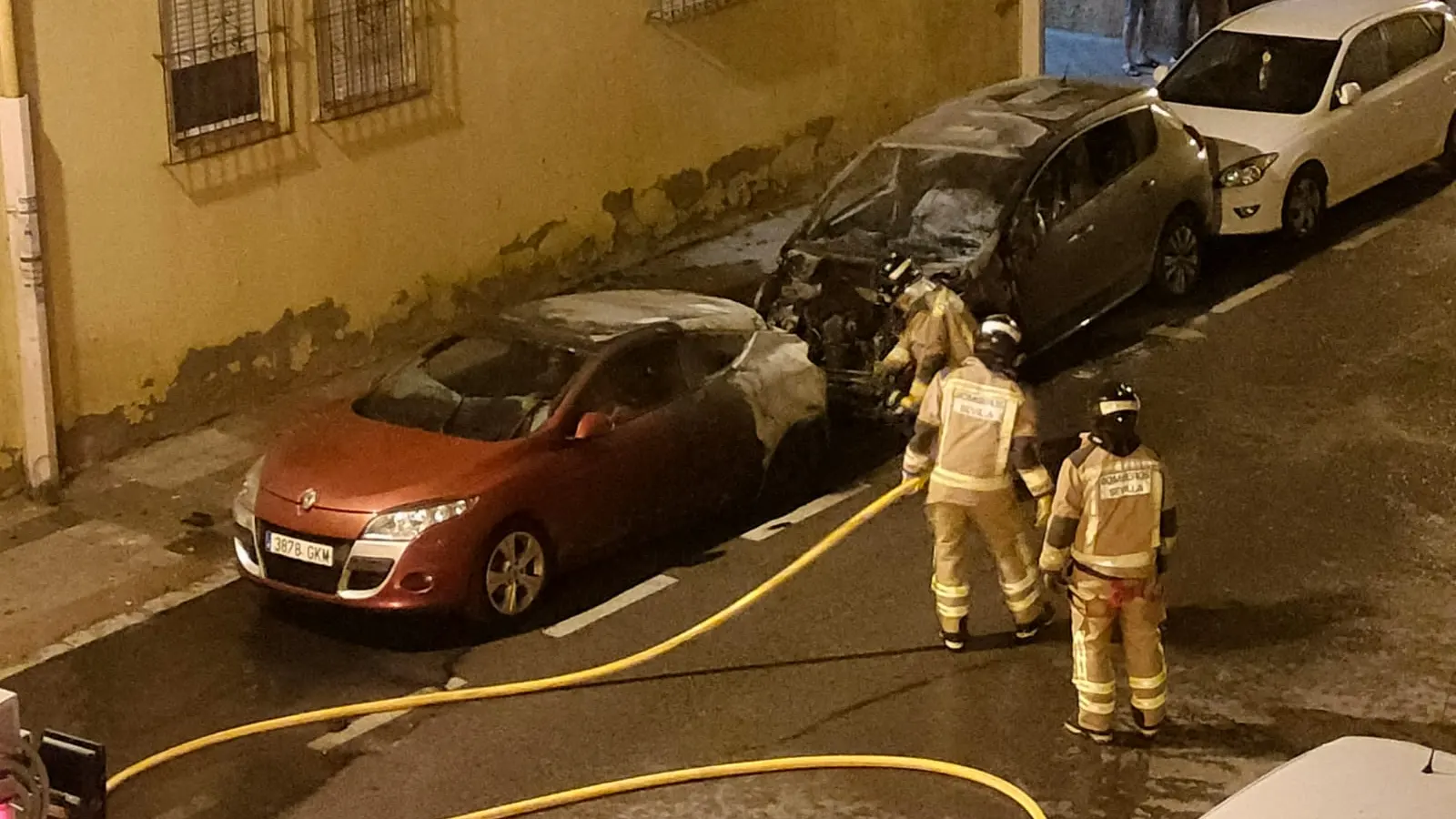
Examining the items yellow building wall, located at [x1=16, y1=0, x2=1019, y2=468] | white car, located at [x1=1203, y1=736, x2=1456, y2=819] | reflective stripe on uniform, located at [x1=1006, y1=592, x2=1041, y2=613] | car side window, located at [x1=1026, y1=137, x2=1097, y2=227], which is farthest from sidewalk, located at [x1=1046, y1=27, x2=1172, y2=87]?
white car, located at [x1=1203, y1=736, x2=1456, y2=819]

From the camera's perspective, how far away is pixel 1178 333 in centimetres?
1423

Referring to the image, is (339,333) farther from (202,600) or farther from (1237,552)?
(1237,552)

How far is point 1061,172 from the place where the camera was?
13398 millimetres

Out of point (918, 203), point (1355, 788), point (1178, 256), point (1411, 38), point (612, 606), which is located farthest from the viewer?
point (1411, 38)

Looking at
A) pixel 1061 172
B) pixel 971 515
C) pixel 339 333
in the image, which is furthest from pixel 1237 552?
pixel 339 333

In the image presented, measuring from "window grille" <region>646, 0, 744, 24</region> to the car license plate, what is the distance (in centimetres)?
692

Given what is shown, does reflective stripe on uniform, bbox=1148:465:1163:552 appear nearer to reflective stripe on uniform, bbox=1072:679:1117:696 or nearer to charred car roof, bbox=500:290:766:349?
reflective stripe on uniform, bbox=1072:679:1117:696

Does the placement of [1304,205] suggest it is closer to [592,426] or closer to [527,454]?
[592,426]

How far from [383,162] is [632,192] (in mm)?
2628

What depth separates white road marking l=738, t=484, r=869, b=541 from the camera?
37.4 ft

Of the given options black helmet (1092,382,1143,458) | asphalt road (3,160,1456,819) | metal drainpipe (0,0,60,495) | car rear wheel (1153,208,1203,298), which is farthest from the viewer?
car rear wheel (1153,208,1203,298)

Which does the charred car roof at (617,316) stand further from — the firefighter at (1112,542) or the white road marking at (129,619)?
the firefighter at (1112,542)

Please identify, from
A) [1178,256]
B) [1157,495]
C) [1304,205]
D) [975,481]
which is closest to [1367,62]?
[1304,205]

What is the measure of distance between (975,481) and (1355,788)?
4169 millimetres
